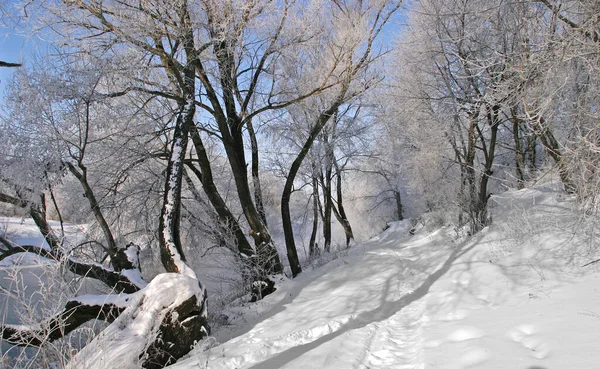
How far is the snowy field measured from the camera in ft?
10.1

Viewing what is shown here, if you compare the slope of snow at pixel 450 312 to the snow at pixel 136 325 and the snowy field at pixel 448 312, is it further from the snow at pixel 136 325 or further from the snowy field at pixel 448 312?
the snow at pixel 136 325

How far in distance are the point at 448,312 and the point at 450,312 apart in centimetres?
2

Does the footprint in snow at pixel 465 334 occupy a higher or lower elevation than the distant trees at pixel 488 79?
lower

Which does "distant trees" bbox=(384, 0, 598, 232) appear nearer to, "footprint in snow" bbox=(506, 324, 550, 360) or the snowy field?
the snowy field

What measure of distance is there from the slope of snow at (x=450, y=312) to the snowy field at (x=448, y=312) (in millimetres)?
13

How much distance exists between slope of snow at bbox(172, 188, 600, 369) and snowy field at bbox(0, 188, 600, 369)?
0.01 meters

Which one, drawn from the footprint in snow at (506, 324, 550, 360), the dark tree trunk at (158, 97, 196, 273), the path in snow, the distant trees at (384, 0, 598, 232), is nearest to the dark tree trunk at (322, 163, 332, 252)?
the distant trees at (384, 0, 598, 232)

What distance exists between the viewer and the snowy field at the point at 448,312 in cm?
309

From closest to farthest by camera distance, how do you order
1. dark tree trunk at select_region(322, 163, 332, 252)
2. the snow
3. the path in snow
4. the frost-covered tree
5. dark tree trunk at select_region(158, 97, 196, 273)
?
the snow → the path in snow → the frost-covered tree → dark tree trunk at select_region(158, 97, 196, 273) → dark tree trunk at select_region(322, 163, 332, 252)

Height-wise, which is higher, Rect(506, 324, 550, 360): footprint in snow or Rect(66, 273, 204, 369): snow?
Rect(66, 273, 204, 369): snow

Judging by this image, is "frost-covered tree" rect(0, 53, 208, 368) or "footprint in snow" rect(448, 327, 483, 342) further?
"frost-covered tree" rect(0, 53, 208, 368)

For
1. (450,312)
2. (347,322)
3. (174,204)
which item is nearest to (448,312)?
(450,312)

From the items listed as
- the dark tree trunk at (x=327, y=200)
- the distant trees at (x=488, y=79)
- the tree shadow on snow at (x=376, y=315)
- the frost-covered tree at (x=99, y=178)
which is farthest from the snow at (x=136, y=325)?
the dark tree trunk at (x=327, y=200)

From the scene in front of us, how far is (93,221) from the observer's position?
859 cm
